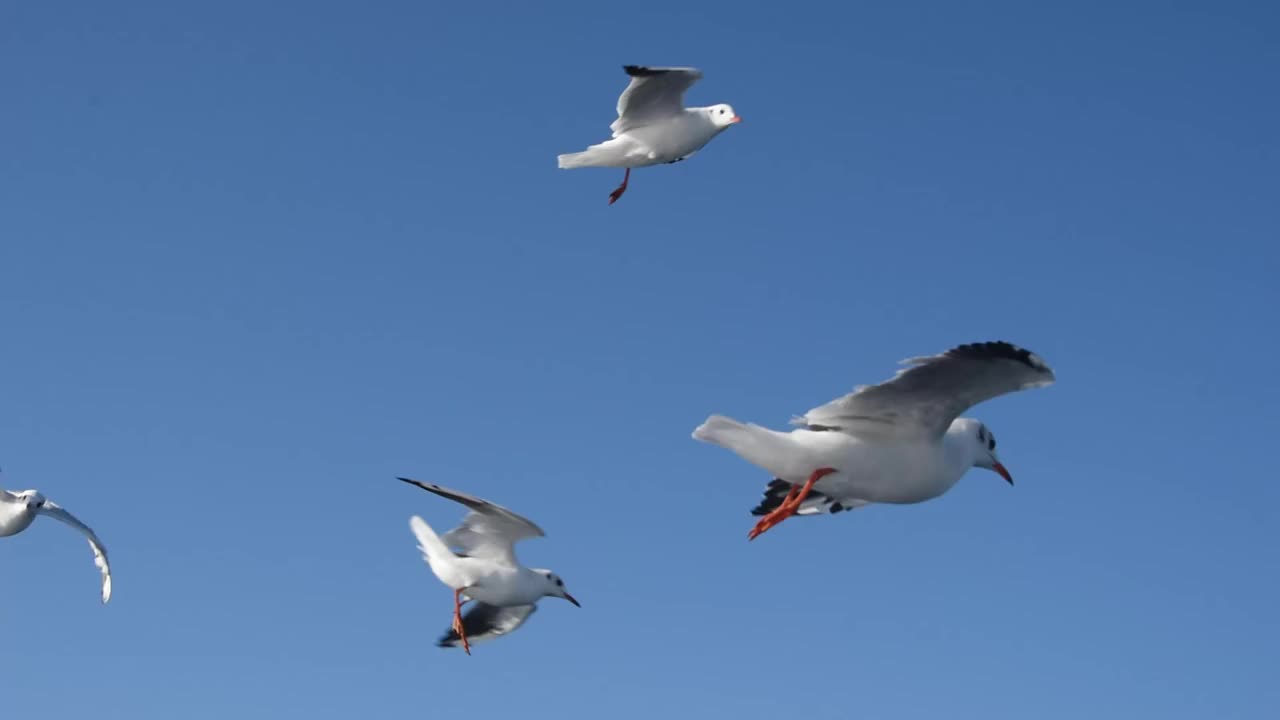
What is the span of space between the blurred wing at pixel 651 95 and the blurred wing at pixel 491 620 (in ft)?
21.7

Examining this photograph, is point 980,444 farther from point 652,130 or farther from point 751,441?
point 652,130

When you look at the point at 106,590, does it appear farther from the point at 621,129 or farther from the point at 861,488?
the point at 861,488

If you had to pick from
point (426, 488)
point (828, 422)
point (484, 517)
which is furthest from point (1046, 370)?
point (484, 517)

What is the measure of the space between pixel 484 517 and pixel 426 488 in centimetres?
274

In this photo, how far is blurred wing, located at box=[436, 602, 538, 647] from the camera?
19.3 m

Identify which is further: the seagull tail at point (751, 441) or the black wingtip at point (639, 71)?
the black wingtip at point (639, 71)

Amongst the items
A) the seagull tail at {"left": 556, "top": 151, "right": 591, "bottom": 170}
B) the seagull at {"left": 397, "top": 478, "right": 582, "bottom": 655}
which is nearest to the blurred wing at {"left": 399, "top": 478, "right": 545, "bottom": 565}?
the seagull at {"left": 397, "top": 478, "right": 582, "bottom": 655}

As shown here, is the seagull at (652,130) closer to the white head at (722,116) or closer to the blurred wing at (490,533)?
the white head at (722,116)

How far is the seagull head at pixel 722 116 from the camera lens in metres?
18.9

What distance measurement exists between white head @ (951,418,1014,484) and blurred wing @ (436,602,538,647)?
853 centimetres

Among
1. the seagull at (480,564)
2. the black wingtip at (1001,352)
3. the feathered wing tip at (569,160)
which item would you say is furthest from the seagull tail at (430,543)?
the black wingtip at (1001,352)

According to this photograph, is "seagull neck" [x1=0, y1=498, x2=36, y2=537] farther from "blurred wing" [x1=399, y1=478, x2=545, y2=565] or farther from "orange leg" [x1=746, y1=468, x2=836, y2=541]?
"orange leg" [x1=746, y1=468, x2=836, y2=541]

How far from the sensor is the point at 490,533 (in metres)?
18.2

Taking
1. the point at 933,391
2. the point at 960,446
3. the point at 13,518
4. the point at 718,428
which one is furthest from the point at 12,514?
the point at 933,391
